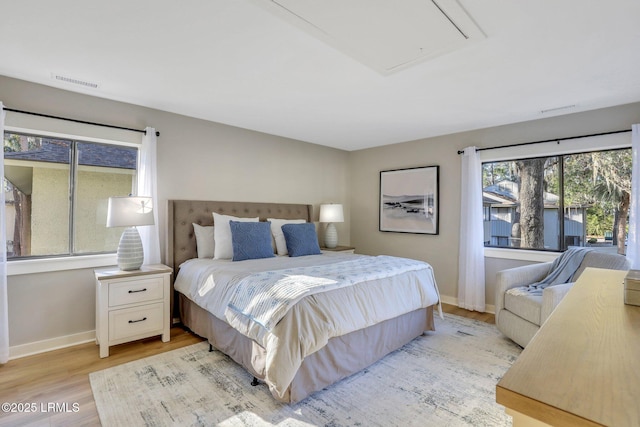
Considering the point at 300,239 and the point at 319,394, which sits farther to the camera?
the point at 300,239

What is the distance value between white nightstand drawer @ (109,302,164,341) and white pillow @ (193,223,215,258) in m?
0.71

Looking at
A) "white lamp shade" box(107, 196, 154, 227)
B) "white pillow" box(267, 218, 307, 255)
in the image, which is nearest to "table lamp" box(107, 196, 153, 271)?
"white lamp shade" box(107, 196, 154, 227)

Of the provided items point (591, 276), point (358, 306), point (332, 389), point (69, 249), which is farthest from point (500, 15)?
point (69, 249)

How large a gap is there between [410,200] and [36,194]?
446cm

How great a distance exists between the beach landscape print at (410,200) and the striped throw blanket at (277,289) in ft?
6.60

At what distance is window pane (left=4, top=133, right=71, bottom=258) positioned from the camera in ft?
9.29

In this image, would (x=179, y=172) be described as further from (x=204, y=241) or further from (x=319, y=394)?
(x=319, y=394)

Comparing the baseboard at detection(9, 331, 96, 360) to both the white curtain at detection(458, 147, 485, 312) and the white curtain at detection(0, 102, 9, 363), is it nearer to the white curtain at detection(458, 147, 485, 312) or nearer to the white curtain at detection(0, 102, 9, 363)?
the white curtain at detection(0, 102, 9, 363)

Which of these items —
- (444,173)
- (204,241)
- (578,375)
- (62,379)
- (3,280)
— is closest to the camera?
(578,375)

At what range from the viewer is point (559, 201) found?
375 cm

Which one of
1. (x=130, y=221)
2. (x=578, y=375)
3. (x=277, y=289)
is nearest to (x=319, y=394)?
(x=277, y=289)

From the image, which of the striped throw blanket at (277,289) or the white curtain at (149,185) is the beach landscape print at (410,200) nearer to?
the striped throw blanket at (277,289)

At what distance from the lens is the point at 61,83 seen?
2.81 meters

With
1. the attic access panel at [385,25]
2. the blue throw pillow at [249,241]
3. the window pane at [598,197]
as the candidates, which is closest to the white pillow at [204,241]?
the blue throw pillow at [249,241]
